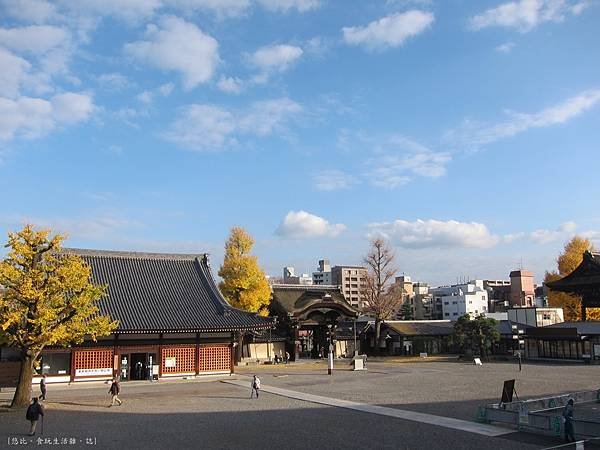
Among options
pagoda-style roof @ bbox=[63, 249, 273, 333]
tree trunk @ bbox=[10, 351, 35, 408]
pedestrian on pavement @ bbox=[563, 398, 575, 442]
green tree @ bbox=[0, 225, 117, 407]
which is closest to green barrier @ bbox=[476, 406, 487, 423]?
pedestrian on pavement @ bbox=[563, 398, 575, 442]

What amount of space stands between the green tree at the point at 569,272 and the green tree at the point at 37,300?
5537 cm

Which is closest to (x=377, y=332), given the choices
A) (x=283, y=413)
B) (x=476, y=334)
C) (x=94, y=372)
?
(x=476, y=334)

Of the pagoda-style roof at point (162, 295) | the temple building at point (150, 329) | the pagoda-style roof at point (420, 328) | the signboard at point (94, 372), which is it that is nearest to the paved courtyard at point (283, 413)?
the signboard at point (94, 372)

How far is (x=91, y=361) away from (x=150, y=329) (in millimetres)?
4496

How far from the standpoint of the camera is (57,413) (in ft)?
75.9

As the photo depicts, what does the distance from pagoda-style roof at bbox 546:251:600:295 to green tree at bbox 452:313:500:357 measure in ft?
27.6

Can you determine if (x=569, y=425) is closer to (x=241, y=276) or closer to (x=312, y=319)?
(x=241, y=276)

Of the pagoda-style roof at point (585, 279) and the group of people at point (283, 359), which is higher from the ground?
the pagoda-style roof at point (585, 279)

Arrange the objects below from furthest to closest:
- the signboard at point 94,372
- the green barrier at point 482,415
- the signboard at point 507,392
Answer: the signboard at point 94,372, the signboard at point 507,392, the green barrier at point 482,415

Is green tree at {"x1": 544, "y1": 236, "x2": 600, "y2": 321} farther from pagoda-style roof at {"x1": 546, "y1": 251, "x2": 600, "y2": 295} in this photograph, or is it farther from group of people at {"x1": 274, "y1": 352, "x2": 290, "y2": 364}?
group of people at {"x1": 274, "y1": 352, "x2": 290, "y2": 364}

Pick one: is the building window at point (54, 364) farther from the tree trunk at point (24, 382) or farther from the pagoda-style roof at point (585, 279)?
the pagoda-style roof at point (585, 279)

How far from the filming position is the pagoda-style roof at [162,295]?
3719 centimetres

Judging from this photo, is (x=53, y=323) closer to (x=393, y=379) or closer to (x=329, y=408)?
A: (x=329, y=408)

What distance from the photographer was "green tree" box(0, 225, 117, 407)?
2417 cm
